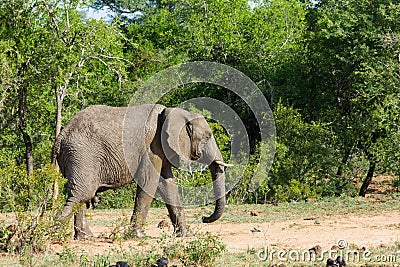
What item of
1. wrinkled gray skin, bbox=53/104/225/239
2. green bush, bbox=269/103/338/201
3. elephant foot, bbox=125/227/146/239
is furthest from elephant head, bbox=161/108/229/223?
green bush, bbox=269/103/338/201

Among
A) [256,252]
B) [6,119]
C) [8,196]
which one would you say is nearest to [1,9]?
[6,119]

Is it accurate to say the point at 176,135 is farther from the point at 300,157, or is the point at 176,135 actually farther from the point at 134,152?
the point at 300,157

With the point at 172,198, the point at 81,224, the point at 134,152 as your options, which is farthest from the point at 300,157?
the point at 81,224

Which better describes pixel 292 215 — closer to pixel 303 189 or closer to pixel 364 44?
pixel 303 189

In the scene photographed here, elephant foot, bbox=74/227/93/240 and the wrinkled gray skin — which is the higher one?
the wrinkled gray skin

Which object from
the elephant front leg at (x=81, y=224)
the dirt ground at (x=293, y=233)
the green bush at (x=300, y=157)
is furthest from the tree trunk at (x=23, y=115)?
the elephant front leg at (x=81, y=224)

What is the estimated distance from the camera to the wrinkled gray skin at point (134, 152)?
452 inches

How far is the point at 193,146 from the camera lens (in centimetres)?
1199

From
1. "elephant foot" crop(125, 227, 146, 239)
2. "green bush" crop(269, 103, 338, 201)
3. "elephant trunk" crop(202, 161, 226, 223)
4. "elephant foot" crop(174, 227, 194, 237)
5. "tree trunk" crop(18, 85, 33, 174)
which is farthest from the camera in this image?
"green bush" crop(269, 103, 338, 201)

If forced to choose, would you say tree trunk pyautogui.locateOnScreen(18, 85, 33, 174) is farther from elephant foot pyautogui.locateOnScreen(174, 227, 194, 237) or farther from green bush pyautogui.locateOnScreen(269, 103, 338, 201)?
elephant foot pyautogui.locateOnScreen(174, 227, 194, 237)

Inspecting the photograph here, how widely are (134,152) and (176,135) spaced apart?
0.75m

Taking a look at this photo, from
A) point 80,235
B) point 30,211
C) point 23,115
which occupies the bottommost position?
point 80,235

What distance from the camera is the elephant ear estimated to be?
11.7m

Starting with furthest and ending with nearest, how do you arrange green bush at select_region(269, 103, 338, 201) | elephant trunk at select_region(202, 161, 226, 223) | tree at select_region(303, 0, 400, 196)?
tree at select_region(303, 0, 400, 196) → green bush at select_region(269, 103, 338, 201) → elephant trunk at select_region(202, 161, 226, 223)
